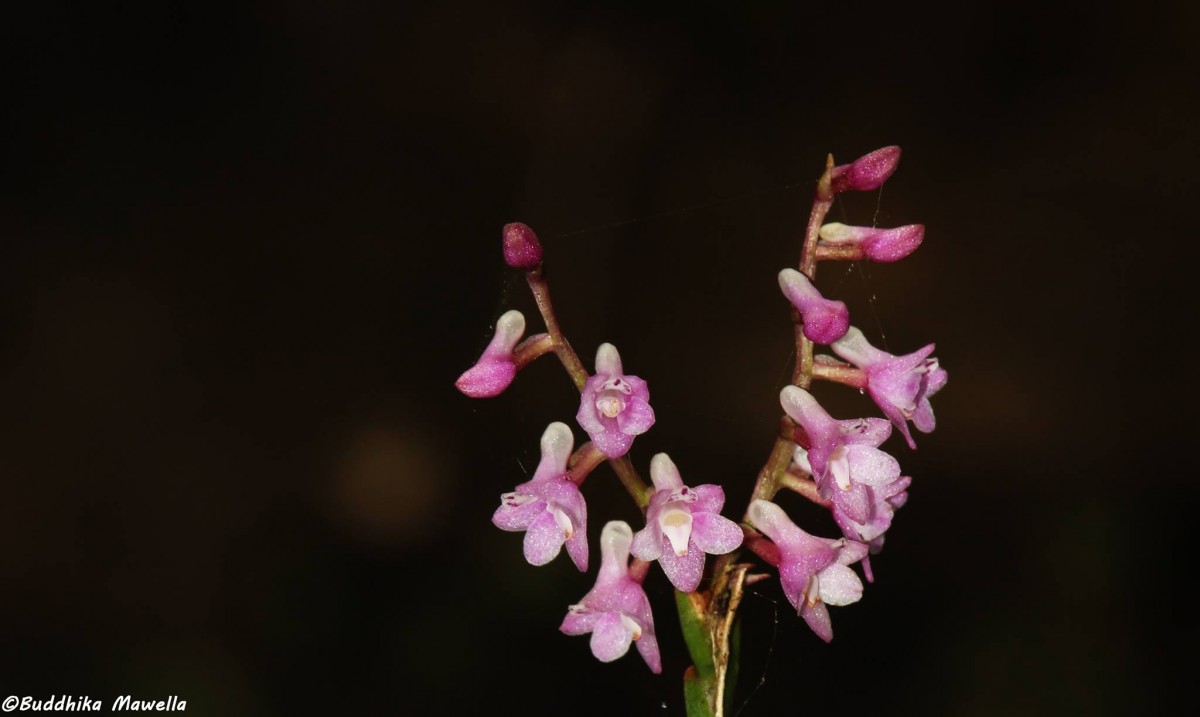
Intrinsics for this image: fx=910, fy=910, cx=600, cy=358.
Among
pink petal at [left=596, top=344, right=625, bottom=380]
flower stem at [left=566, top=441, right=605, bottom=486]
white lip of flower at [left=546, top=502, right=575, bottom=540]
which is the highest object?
pink petal at [left=596, top=344, right=625, bottom=380]

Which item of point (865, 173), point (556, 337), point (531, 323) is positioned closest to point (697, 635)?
point (556, 337)

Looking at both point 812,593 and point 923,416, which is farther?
point 923,416

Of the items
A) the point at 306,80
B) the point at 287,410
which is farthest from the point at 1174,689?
the point at 306,80

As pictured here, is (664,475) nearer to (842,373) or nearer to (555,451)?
(555,451)

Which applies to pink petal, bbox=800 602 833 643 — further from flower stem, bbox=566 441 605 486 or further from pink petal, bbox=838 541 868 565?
flower stem, bbox=566 441 605 486

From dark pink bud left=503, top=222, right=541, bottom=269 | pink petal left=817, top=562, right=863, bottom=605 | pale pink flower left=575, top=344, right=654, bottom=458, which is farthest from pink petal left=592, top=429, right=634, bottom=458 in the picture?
pink petal left=817, top=562, right=863, bottom=605

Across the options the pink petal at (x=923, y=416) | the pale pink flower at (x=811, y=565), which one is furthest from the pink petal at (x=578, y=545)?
the pink petal at (x=923, y=416)

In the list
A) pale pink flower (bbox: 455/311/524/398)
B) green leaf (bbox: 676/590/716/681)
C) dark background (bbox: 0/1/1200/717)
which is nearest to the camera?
green leaf (bbox: 676/590/716/681)

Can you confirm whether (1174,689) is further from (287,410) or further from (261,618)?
(287,410)
